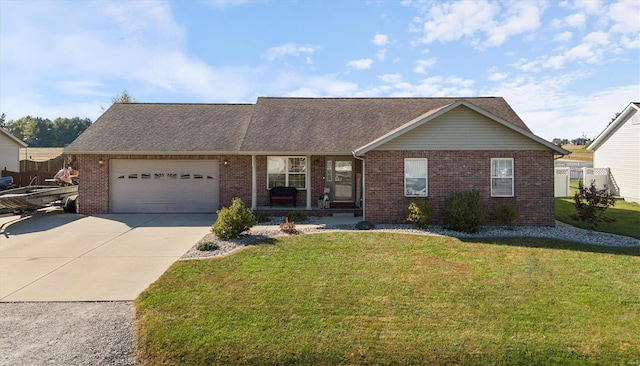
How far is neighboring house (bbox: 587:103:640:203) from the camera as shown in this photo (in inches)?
776

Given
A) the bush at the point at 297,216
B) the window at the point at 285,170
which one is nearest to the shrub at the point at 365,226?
the bush at the point at 297,216

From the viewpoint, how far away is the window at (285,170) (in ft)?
49.8

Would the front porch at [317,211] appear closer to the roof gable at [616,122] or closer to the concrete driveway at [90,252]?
the concrete driveway at [90,252]

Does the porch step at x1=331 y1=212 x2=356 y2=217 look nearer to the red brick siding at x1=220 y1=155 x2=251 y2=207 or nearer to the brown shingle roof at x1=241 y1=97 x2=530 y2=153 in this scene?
the brown shingle roof at x1=241 y1=97 x2=530 y2=153

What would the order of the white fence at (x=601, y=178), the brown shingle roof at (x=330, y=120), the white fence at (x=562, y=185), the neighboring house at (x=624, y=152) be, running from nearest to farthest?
the brown shingle roof at (x=330, y=120)
the neighboring house at (x=624, y=152)
the white fence at (x=601, y=178)
the white fence at (x=562, y=185)

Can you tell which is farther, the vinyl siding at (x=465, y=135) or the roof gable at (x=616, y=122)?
the roof gable at (x=616, y=122)

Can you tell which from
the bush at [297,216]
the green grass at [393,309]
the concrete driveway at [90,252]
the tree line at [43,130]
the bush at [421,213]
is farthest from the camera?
the tree line at [43,130]

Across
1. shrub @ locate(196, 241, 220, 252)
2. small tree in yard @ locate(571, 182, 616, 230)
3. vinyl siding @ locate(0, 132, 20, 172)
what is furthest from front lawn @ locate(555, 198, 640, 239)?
vinyl siding @ locate(0, 132, 20, 172)

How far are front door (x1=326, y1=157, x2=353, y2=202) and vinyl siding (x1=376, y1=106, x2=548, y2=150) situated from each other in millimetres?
3189

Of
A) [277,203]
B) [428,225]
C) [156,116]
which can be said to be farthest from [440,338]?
[156,116]

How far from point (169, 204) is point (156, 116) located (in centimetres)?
483

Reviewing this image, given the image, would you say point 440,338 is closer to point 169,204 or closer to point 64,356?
point 64,356

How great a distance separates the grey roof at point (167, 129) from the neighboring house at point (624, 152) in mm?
20495

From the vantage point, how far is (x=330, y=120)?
1647cm
